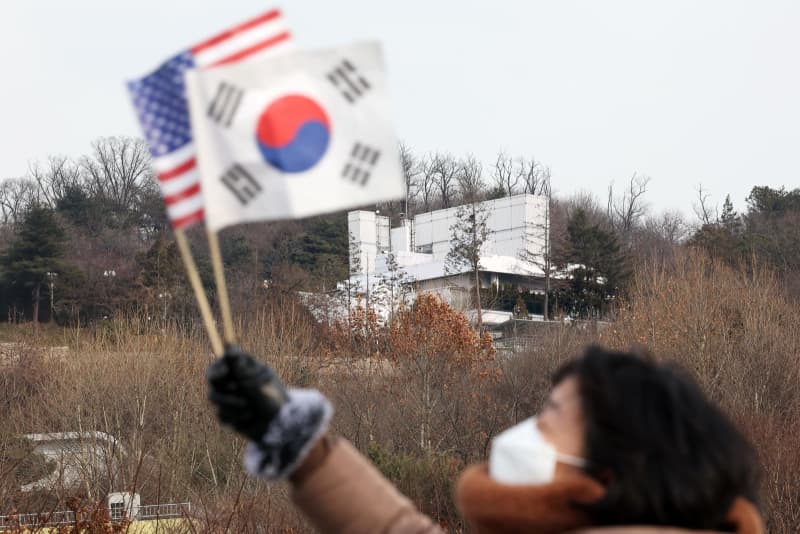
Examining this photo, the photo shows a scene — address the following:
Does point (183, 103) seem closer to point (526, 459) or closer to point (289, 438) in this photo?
point (289, 438)

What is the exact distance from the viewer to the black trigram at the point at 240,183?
2160 mm

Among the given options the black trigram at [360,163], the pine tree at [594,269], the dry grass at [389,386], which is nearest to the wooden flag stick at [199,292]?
the black trigram at [360,163]

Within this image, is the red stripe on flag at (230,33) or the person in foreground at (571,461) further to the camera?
the red stripe on flag at (230,33)

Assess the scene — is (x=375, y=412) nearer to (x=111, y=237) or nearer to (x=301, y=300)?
(x=301, y=300)

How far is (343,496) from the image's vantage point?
1.96m

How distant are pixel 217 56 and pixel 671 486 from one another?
125 centimetres

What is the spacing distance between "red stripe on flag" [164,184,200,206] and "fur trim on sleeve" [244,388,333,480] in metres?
0.52

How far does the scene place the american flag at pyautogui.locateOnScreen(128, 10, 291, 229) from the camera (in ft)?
7.29

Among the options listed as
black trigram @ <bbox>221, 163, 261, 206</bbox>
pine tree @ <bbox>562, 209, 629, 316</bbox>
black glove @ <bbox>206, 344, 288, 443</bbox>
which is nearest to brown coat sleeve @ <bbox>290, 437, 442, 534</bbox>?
black glove @ <bbox>206, 344, 288, 443</bbox>

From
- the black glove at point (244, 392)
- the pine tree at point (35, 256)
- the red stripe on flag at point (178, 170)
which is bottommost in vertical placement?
the black glove at point (244, 392)

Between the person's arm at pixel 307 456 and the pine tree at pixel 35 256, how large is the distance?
47679mm

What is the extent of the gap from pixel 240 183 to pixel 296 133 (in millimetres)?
156

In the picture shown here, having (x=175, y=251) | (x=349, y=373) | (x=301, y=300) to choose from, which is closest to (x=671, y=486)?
(x=349, y=373)

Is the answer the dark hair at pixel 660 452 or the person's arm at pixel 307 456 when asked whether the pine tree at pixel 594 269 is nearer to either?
the person's arm at pixel 307 456
